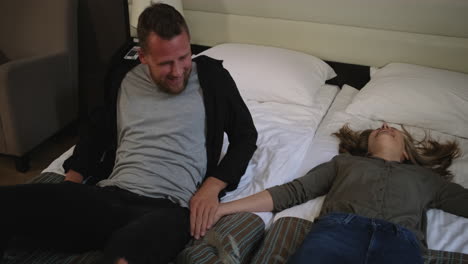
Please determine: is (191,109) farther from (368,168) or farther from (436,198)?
(436,198)

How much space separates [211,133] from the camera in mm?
1428

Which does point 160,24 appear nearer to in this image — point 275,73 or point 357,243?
point 357,243

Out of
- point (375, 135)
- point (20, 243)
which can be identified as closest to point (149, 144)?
point (20, 243)

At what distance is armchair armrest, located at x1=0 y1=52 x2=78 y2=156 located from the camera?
218 cm

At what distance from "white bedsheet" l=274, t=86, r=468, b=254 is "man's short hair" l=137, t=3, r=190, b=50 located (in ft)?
2.29

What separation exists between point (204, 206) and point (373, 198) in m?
0.54

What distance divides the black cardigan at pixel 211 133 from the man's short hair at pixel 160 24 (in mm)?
221

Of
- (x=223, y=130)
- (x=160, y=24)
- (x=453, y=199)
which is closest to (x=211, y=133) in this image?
(x=223, y=130)

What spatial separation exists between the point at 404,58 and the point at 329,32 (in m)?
0.43

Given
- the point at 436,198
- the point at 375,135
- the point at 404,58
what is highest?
the point at 404,58

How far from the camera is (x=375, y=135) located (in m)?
1.63

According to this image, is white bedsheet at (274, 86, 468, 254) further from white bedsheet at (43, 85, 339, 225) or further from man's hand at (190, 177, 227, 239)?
man's hand at (190, 177, 227, 239)

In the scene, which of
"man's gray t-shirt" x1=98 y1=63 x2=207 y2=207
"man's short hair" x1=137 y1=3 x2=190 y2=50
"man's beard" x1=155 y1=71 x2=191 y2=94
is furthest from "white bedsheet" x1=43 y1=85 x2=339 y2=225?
"man's short hair" x1=137 y1=3 x2=190 y2=50

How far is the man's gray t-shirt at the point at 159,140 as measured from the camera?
1.29 metres
